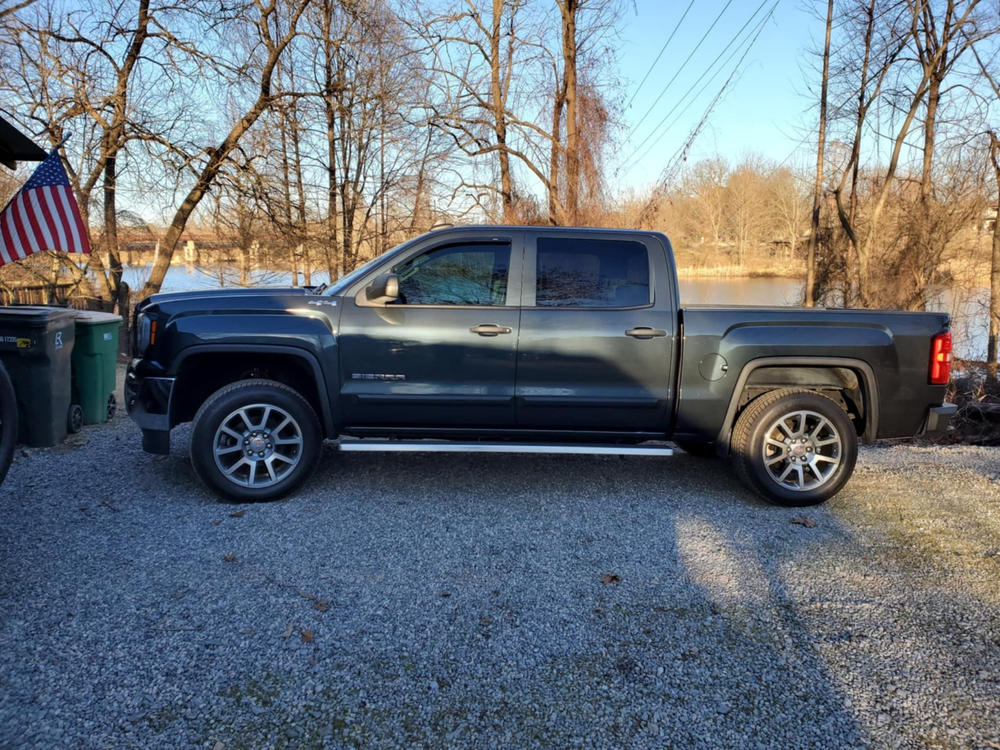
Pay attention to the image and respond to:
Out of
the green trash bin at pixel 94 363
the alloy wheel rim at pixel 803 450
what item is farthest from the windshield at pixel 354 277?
the green trash bin at pixel 94 363

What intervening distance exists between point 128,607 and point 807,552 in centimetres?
378

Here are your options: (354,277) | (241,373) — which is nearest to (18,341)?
(241,373)

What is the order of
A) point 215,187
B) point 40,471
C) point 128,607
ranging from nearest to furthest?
point 128,607
point 40,471
point 215,187

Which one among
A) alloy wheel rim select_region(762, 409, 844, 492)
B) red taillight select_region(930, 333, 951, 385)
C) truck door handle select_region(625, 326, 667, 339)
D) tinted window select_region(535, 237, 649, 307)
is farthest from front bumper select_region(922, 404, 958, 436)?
tinted window select_region(535, 237, 649, 307)

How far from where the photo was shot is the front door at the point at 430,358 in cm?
463

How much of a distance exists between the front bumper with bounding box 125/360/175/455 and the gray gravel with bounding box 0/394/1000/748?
439 millimetres

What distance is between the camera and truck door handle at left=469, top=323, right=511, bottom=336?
4637mm

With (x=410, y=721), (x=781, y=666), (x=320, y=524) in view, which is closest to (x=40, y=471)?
(x=320, y=524)

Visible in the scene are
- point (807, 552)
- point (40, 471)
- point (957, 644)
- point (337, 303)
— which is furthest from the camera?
point (40, 471)

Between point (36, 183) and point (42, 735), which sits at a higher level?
point (36, 183)

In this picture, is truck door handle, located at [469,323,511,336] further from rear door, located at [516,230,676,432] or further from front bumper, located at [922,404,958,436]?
front bumper, located at [922,404,958,436]

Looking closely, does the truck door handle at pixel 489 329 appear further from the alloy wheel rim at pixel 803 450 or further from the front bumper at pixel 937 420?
the front bumper at pixel 937 420

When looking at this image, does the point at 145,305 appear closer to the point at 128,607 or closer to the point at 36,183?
the point at 128,607

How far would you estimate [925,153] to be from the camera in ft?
57.3
